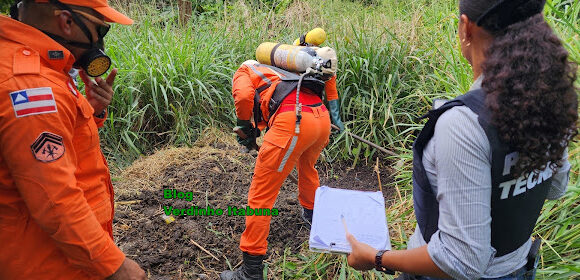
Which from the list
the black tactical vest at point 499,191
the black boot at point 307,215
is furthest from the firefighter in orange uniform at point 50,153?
the black boot at point 307,215

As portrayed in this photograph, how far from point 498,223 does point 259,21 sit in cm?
494

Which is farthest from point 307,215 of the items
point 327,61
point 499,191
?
point 499,191

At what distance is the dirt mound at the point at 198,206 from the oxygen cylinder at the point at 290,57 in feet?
4.50

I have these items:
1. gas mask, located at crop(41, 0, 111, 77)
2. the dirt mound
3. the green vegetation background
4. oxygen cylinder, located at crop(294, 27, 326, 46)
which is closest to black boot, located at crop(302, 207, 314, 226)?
the dirt mound

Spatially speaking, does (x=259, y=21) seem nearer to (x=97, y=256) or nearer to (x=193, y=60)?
(x=193, y=60)

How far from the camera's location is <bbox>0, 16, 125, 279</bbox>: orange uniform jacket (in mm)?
1159

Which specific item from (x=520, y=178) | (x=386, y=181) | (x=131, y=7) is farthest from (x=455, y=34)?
(x=131, y=7)

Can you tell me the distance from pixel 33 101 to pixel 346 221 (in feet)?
3.87

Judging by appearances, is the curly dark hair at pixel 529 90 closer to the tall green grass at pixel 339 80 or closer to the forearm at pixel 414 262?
the forearm at pixel 414 262

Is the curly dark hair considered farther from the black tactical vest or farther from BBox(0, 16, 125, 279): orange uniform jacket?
BBox(0, 16, 125, 279): orange uniform jacket

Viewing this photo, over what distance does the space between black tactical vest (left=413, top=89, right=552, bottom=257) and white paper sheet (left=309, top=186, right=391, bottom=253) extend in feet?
0.92

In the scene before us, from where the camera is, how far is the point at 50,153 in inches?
46.7

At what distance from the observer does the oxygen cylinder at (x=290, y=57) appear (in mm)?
2543

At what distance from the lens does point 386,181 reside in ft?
13.1
